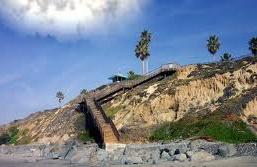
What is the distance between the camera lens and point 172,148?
36.8 metres

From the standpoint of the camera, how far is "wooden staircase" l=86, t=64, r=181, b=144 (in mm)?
45031

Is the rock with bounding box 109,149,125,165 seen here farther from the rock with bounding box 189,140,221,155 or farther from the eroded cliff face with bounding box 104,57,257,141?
the eroded cliff face with bounding box 104,57,257,141

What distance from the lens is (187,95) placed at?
5547 centimetres

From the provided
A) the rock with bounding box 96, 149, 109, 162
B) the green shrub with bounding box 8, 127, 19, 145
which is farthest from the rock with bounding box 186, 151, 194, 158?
the green shrub with bounding box 8, 127, 19, 145

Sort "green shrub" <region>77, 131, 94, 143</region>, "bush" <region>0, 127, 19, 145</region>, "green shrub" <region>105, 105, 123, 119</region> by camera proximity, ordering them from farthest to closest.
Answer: "bush" <region>0, 127, 19, 145</region> → "green shrub" <region>105, 105, 123, 119</region> → "green shrub" <region>77, 131, 94, 143</region>

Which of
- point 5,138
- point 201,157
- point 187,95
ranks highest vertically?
point 187,95

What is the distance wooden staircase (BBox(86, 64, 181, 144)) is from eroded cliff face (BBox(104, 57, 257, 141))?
114 inches

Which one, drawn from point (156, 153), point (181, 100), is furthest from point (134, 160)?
point (181, 100)

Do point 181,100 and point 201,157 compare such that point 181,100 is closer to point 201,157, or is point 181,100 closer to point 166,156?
point 166,156

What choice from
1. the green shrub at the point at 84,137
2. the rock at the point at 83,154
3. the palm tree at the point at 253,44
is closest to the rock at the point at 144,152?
the rock at the point at 83,154

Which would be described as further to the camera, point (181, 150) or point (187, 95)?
point (187, 95)

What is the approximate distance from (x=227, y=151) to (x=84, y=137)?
1182 inches

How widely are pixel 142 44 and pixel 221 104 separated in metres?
43.6

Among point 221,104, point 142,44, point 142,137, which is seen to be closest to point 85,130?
point 142,137
